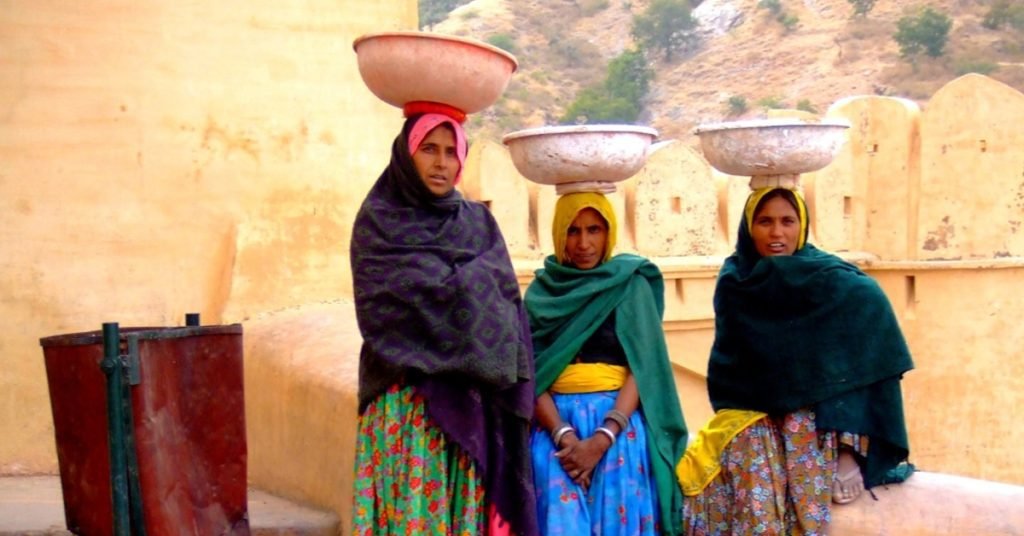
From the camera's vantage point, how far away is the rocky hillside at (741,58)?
3216cm

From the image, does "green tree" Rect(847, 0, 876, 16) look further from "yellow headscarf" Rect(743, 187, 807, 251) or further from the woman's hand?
the woman's hand

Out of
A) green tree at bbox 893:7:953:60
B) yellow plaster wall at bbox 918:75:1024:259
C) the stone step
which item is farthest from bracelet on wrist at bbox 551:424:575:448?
green tree at bbox 893:7:953:60

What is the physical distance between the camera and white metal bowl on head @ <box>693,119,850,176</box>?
3742mm

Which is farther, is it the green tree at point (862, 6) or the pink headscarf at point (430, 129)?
the green tree at point (862, 6)

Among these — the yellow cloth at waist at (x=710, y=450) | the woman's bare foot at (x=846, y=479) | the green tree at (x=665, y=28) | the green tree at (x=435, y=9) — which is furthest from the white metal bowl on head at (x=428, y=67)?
the green tree at (x=435, y=9)

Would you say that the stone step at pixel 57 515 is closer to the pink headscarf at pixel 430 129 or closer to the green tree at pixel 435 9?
the pink headscarf at pixel 430 129

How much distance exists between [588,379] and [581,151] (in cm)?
66

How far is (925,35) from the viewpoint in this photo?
32.5 meters

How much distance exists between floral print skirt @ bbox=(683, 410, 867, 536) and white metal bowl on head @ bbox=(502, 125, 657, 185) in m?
0.85

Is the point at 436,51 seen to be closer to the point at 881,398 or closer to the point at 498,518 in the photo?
the point at 498,518

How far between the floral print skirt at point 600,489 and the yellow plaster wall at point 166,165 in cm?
215

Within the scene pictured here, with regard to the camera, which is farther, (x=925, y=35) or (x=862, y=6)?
(x=862, y=6)

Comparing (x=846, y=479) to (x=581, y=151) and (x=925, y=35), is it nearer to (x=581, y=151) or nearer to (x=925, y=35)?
(x=581, y=151)

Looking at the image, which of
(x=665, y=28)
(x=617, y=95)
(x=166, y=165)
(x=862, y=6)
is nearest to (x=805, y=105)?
(x=617, y=95)
